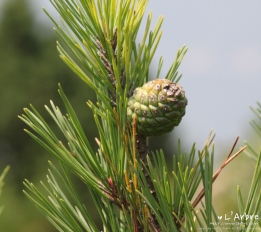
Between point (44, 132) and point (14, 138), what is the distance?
1110cm

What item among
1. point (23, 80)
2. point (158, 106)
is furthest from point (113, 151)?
point (23, 80)

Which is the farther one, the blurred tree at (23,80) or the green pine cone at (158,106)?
the blurred tree at (23,80)

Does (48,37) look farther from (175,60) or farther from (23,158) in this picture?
(175,60)

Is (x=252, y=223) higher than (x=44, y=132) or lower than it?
lower

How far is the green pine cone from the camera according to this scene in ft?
1.91

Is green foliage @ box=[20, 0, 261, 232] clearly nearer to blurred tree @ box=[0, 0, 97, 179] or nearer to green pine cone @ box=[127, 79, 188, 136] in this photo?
green pine cone @ box=[127, 79, 188, 136]

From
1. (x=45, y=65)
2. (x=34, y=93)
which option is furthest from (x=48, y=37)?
(x=34, y=93)

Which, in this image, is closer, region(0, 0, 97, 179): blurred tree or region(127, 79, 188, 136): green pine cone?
region(127, 79, 188, 136): green pine cone

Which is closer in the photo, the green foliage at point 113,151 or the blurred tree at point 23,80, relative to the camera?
the green foliage at point 113,151

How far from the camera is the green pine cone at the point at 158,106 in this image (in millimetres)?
582

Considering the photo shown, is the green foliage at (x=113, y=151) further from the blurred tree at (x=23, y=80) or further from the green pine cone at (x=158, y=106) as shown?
the blurred tree at (x=23, y=80)

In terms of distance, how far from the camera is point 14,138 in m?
11.3

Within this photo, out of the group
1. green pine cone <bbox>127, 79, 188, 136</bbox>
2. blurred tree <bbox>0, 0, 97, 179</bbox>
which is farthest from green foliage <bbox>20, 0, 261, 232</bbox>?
blurred tree <bbox>0, 0, 97, 179</bbox>

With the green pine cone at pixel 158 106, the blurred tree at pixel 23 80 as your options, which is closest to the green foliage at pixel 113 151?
the green pine cone at pixel 158 106
